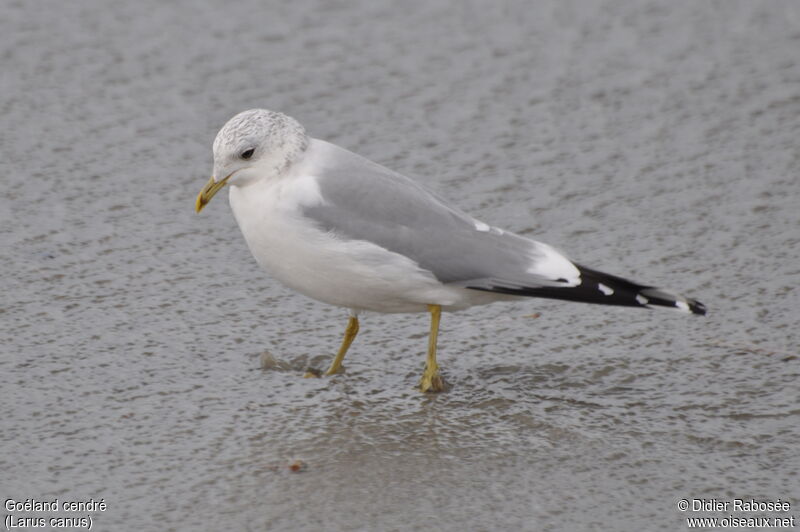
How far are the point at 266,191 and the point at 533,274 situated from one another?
0.90 meters

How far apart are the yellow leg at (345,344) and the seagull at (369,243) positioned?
0.03 feet

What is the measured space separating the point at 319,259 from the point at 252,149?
1.42 ft

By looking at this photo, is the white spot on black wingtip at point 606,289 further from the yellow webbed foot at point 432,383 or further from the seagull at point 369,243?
the yellow webbed foot at point 432,383

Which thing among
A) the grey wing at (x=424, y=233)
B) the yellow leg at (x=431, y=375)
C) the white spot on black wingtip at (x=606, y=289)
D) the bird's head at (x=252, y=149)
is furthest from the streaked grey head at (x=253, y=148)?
the white spot on black wingtip at (x=606, y=289)

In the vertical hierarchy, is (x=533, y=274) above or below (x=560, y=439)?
above

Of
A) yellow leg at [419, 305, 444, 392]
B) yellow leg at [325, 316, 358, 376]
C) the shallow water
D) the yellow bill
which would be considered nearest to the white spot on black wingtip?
the shallow water

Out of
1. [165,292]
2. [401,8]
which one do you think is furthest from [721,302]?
[401,8]

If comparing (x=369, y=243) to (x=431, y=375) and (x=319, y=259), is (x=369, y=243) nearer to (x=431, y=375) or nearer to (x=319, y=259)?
(x=319, y=259)

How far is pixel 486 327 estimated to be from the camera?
470cm

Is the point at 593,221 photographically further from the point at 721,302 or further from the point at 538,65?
the point at 538,65

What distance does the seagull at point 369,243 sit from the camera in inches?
162

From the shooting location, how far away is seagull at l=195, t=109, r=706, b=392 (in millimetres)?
4109

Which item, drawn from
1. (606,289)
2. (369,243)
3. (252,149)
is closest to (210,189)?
(252,149)

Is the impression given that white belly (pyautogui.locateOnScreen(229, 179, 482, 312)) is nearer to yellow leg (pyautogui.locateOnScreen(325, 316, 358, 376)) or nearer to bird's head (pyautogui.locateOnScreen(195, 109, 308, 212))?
bird's head (pyautogui.locateOnScreen(195, 109, 308, 212))
